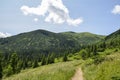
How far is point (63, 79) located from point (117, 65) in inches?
290

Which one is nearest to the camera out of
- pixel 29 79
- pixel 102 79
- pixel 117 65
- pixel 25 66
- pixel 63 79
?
pixel 102 79

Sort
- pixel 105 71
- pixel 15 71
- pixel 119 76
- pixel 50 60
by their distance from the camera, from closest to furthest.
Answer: pixel 119 76 → pixel 105 71 → pixel 15 71 → pixel 50 60

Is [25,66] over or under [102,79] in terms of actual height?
under

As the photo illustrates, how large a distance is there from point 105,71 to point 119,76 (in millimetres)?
2597

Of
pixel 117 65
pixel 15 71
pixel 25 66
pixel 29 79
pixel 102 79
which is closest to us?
pixel 102 79

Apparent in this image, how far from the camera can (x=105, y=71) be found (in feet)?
50.7

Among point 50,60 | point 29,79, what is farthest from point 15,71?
point 29,79

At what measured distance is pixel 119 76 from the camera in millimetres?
12875

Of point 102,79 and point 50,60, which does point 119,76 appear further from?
point 50,60

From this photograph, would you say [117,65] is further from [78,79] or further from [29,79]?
[29,79]

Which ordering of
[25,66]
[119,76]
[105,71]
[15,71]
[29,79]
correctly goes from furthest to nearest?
[25,66] < [15,71] < [29,79] < [105,71] < [119,76]

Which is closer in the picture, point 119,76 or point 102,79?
point 119,76

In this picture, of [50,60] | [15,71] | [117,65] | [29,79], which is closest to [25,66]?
[50,60]

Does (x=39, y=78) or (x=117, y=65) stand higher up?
(x=117, y=65)
